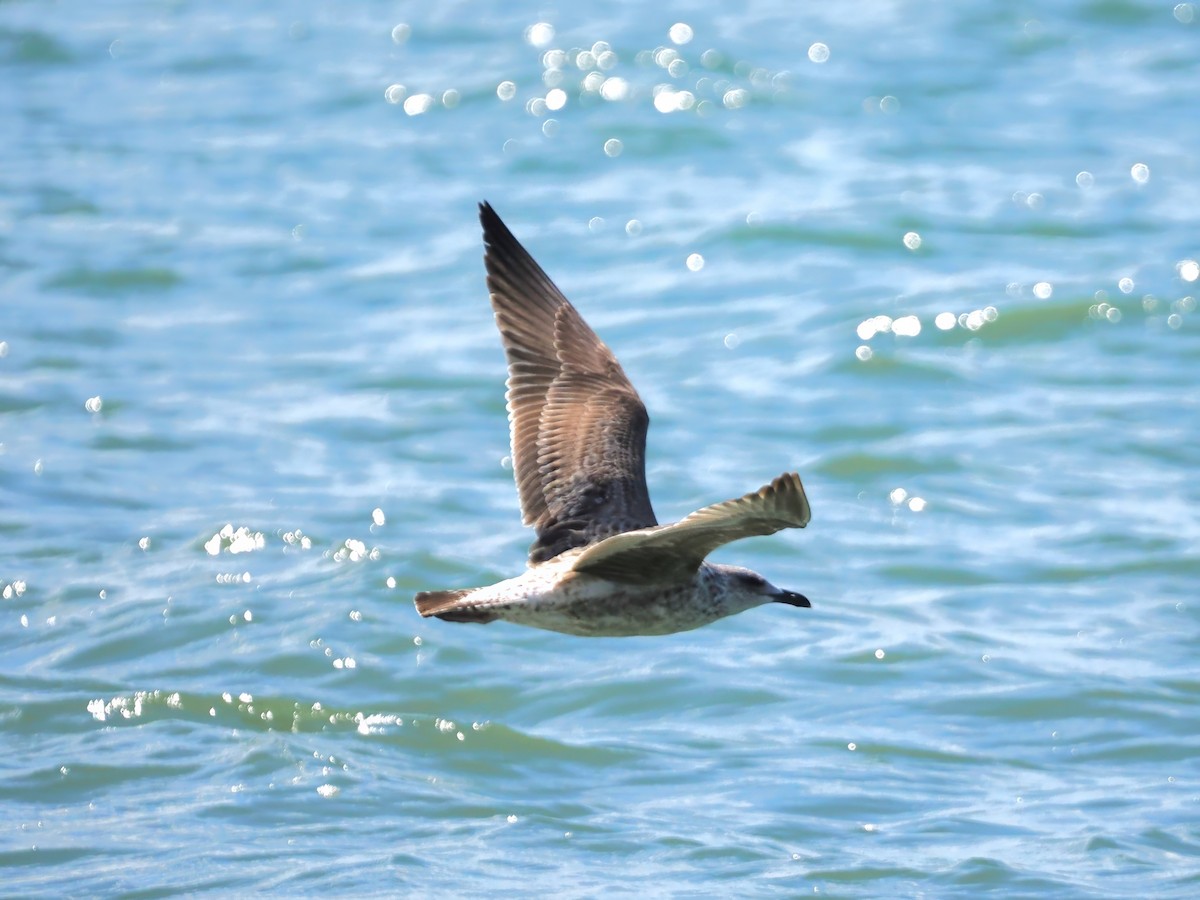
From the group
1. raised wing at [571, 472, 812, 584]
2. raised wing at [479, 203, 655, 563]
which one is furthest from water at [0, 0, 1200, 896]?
raised wing at [571, 472, 812, 584]

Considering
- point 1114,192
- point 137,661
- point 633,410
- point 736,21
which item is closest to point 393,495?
point 137,661

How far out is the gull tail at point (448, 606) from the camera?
6.96 meters

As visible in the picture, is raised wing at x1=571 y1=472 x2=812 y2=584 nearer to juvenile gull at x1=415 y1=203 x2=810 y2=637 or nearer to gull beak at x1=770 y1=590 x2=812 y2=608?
juvenile gull at x1=415 y1=203 x2=810 y2=637

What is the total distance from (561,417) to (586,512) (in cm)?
58

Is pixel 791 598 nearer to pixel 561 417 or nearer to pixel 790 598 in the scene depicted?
pixel 790 598

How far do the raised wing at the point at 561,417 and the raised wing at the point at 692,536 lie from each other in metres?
0.46

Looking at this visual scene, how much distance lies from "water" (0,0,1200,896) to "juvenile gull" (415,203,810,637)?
4.81 feet

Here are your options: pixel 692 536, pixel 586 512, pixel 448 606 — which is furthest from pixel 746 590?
pixel 448 606

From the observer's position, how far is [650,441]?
12.5m

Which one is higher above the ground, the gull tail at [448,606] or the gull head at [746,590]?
the gull tail at [448,606]

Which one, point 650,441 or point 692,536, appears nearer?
point 692,536

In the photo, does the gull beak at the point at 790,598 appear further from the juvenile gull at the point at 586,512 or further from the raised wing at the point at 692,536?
the raised wing at the point at 692,536

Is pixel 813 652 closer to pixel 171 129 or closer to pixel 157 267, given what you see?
pixel 157 267

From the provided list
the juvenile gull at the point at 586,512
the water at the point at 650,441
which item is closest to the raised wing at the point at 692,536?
the juvenile gull at the point at 586,512
